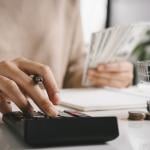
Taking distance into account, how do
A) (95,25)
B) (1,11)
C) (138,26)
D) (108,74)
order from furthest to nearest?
(95,25), (1,11), (108,74), (138,26)

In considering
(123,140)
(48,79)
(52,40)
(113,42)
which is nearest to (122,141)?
(123,140)

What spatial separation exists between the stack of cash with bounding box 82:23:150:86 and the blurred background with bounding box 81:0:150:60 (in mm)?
886

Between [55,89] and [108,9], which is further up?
[108,9]

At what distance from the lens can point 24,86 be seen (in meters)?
0.59

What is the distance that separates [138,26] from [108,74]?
21 centimetres

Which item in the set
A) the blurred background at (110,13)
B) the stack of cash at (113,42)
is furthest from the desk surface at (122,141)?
the blurred background at (110,13)

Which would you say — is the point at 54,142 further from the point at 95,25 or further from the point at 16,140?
the point at 95,25

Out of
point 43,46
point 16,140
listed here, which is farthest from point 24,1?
point 16,140

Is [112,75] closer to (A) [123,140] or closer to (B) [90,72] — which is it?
(B) [90,72]

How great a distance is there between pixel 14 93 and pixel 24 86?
2 cm

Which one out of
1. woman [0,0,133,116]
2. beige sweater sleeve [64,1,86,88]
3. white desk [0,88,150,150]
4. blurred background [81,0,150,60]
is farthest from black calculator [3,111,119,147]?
blurred background [81,0,150,60]

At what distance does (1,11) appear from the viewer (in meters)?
1.43

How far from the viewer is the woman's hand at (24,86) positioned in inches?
22.1

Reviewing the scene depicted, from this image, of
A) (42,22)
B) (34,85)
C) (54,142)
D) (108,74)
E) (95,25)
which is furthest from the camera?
(95,25)
